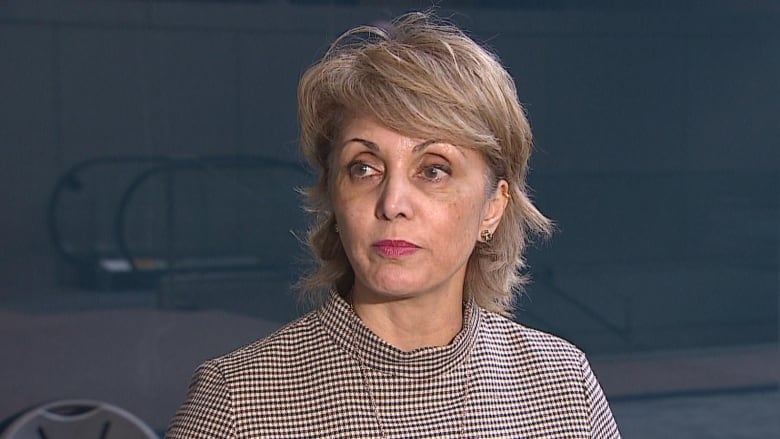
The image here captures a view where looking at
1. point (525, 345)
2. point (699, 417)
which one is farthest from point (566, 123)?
point (525, 345)

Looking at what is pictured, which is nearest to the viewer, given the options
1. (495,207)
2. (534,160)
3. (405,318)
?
(405,318)

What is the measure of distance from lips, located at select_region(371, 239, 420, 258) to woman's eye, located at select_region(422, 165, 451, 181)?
92 mm

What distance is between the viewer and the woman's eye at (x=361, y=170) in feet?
5.54

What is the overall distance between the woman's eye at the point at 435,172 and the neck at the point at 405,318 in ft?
0.54

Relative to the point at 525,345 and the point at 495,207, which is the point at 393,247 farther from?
the point at 525,345

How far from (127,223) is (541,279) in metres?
1.17

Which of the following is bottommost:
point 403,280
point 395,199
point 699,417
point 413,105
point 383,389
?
point 699,417

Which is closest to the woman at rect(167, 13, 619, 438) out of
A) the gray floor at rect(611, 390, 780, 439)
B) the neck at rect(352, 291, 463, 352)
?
the neck at rect(352, 291, 463, 352)

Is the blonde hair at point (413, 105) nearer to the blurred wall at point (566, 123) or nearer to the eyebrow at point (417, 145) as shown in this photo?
the eyebrow at point (417, 145)

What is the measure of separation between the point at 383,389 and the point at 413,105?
380 millimetres

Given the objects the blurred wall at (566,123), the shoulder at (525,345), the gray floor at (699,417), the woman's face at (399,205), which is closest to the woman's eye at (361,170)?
the woman's face at (399,205)

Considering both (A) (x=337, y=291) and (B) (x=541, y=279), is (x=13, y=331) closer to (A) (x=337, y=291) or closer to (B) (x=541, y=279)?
(B) (x=541, y=279)

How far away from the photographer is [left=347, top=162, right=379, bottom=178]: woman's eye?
66.4 inches

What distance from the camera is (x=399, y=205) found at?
1.64 meters
